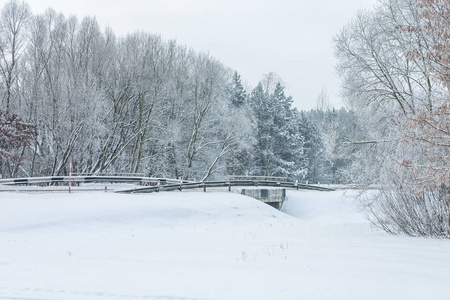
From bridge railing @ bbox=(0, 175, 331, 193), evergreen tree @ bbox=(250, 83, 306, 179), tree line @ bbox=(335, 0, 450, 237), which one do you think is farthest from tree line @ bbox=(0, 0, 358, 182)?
tree line @ bbox=(335, 0, 450, 237)

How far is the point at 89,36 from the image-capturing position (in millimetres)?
34188

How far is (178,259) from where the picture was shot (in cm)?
902

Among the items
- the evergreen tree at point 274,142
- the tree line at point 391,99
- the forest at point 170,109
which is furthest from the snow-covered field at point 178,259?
the evergreen tree at point 274,142

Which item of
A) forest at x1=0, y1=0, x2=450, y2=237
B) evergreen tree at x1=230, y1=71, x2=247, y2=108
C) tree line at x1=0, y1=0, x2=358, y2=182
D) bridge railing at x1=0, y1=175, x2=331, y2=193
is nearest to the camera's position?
forest at x1=0, y1=0, x2=450, y2=237

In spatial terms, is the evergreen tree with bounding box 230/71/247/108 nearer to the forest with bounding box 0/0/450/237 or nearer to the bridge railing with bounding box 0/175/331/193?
the forest with bounding box 0/0/450/237

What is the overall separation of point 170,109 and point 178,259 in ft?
103

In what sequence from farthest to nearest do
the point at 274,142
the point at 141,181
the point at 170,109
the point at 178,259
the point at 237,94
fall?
the point at 237,94, the point at 274,142, the point at 170,109, the point at 141,181, the point at 178,259

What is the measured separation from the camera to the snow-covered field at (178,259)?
19.1ft

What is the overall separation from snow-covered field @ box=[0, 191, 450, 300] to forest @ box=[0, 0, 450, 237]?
4431 mm

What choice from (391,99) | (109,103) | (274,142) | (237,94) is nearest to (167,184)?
(109,103)

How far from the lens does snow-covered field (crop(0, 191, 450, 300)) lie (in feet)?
19.1

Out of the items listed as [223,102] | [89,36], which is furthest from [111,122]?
[223,102]

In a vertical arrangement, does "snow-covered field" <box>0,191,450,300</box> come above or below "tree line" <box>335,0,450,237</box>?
below

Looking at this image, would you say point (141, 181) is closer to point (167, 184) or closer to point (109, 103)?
point (167, 184)
